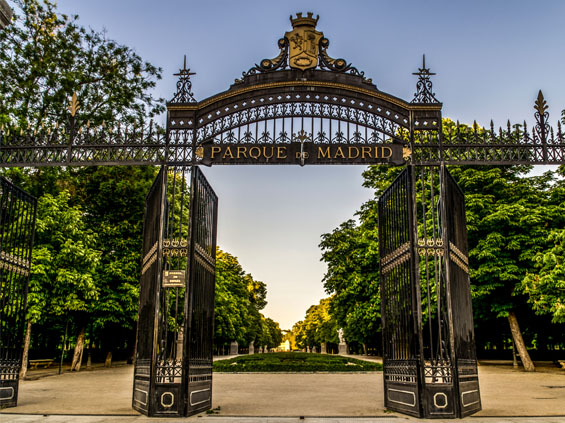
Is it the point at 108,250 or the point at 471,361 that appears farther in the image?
the point at 108,250

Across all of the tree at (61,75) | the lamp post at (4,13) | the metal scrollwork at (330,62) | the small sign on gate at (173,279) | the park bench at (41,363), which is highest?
the tree at (61,75)

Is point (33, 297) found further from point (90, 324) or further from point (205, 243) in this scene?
point (205, 243)

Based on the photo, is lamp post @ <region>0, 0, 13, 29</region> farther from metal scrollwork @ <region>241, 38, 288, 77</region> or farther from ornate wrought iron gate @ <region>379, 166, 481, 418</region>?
ornate wrought iron gate @ <region>379, 166, 481, 418</region>

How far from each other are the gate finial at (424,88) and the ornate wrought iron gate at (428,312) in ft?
4.90

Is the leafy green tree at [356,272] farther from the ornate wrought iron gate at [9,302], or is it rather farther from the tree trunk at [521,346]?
the ornate wrought iron gate at [9,302]

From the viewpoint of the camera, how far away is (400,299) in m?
11.1

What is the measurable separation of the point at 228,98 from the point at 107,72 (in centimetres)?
1579

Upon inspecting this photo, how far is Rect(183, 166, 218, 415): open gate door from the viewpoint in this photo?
409 inches

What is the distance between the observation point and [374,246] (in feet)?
89.6

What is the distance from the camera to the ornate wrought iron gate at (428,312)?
990cm

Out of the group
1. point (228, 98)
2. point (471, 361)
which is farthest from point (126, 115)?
point (471, 361)

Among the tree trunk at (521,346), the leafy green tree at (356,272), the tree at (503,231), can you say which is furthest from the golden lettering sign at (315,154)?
the tree trunk at (521,346)

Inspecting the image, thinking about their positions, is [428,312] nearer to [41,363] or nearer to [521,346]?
[521,346]

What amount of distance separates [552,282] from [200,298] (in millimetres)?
14111
